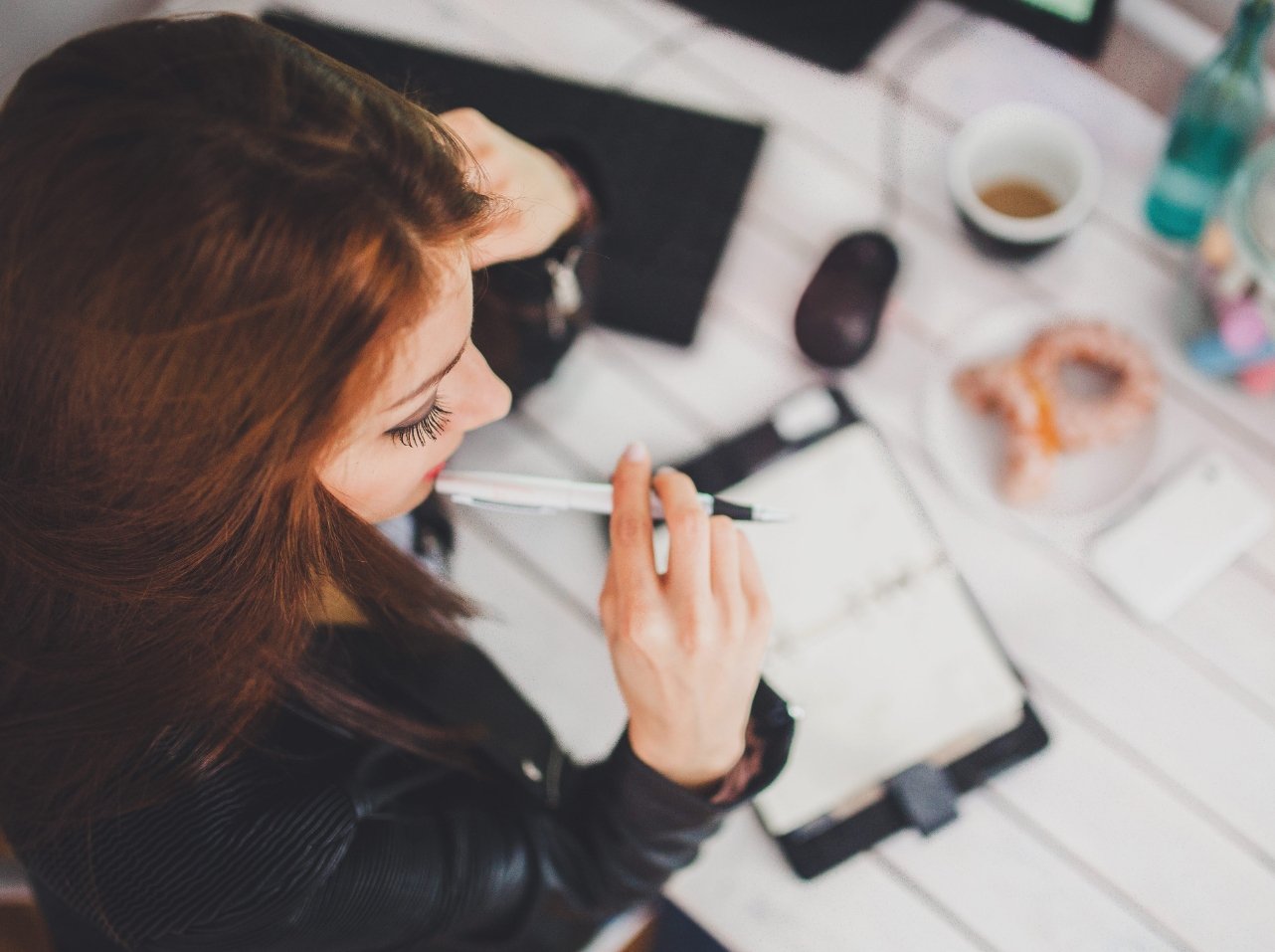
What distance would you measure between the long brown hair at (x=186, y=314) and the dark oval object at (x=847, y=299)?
351 millimetres

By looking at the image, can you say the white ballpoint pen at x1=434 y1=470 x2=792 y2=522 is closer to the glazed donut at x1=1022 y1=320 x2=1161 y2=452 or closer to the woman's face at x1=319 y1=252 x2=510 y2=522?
the woman's face at x1=319 y1=252 x2=510 y2=522

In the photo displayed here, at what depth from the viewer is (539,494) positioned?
27.9 inches

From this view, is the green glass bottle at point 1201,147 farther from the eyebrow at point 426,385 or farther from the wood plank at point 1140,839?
the eyebrow at point 426,385

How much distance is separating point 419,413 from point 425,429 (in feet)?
0.11

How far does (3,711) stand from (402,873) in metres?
0.27

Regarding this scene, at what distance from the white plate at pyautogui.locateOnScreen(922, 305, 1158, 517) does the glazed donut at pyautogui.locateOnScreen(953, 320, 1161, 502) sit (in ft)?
0.04

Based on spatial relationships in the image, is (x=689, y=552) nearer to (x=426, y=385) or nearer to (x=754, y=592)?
(x=754, y=592)

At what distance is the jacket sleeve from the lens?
62cm

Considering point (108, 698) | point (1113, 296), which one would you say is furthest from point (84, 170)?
point (1113, 296)

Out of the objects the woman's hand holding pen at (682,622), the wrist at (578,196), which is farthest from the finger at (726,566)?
the wrist at (578,196)

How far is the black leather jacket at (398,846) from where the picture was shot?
597mm

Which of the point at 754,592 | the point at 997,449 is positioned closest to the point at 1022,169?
the point at 997,449

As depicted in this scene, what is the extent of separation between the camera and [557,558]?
2.76ft

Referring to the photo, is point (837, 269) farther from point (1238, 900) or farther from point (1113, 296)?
point (1238, 900)
